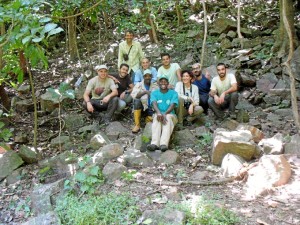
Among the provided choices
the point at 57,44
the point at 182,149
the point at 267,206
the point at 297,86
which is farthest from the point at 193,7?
the point at 267,206

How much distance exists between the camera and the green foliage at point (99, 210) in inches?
150

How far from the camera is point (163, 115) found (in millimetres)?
5766

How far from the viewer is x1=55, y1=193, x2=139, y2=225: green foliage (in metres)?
3.82

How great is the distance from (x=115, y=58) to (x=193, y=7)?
393 centimetres

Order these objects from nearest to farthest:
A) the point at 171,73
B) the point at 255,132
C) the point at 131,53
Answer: the point at 255,132, the point at 171,73, the point at 131,53

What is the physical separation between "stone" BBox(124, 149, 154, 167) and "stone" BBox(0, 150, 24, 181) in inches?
69.5

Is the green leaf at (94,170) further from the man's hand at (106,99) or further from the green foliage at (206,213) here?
the man's hand at (106,99)

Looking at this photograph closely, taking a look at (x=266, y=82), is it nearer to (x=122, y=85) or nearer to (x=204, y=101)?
(x=204, y=101)

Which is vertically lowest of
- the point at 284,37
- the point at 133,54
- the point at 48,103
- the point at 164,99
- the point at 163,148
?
the point at 163,148

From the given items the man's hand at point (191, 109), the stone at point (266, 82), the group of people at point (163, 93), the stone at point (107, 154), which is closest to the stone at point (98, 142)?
the stone at point (107, 154)

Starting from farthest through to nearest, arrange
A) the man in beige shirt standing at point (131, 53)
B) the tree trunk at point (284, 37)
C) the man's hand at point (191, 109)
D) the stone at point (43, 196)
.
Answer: the tree trunk at point (284, 37), the man in beige shirt standing at point (131, 53), the man's hand at point (191, 109), the stone at point (43, 196)

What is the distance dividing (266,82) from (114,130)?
3603 mm

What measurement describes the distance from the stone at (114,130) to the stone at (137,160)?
1062 millimetres

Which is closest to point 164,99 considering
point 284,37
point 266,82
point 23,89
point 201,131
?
point 201,131
